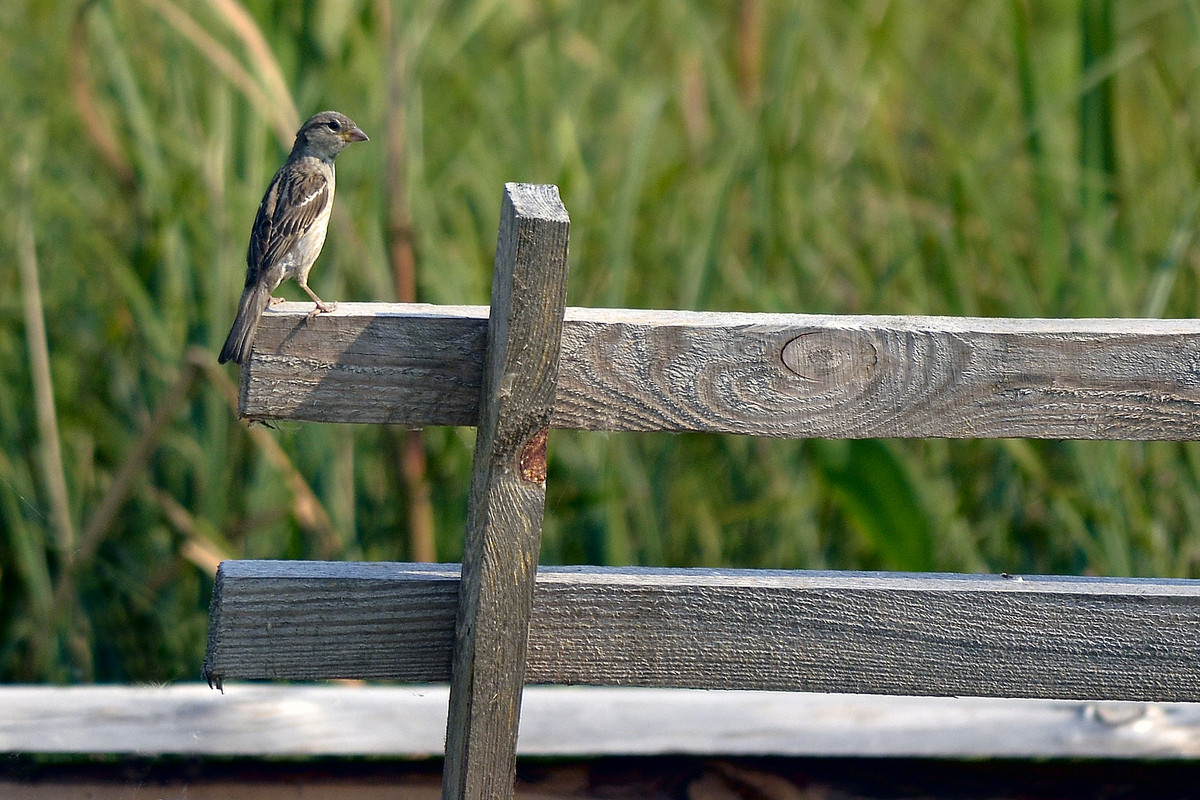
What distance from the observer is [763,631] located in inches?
51.8

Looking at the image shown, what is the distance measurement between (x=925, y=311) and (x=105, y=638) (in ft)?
6.30

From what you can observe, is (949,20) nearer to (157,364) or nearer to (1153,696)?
(157,364)

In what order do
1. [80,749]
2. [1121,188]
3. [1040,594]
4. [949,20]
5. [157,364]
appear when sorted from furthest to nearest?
[949,20], [157,364], [1121,188], [80,749], [1040,594]

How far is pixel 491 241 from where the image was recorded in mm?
2812

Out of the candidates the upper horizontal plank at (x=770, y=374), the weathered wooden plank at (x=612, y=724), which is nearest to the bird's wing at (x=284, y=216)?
the weathered wooden plank at (x=612, y=724)

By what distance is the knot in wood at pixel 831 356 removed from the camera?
48.3 inches

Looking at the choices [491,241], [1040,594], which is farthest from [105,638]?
[1040,594]

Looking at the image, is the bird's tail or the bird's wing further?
the bird's wing

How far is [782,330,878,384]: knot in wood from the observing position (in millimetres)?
1228

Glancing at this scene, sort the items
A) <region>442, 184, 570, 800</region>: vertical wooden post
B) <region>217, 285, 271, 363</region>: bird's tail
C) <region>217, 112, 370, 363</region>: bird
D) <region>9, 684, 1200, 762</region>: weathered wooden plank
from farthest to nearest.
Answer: <region>9, 684, 1200, 762</region>: weathered wooden plank
<region>217, 112, 370, 363</region>: bird
<region>217, 285, 271, 363</region>: bird's tail
<region>442, 184, 570, 800</region>: vertical wooden post

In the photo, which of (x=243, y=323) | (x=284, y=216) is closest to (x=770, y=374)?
(x=243, y=323)

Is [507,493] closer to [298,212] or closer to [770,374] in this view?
[770,374]

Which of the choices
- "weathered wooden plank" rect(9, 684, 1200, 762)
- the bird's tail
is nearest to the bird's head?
the bird's tail

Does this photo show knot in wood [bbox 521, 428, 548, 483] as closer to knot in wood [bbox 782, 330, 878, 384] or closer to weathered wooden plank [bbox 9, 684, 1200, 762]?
knot in wood [bbox 782, 330, 878, 384]
